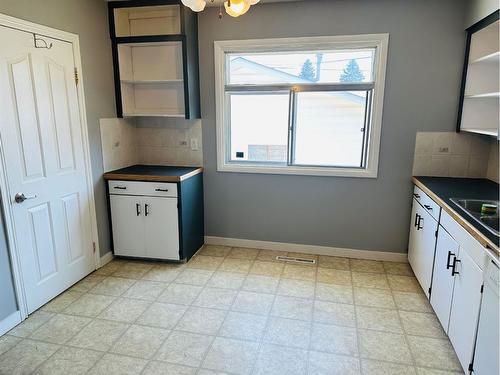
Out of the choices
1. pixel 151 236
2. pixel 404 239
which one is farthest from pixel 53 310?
pixel 404 239

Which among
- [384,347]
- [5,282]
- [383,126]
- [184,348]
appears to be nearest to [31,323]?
[5,282]

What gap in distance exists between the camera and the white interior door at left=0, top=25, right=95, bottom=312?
2.32 m

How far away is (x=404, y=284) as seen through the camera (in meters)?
3.01

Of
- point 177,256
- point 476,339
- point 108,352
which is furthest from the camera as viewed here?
point 177,256

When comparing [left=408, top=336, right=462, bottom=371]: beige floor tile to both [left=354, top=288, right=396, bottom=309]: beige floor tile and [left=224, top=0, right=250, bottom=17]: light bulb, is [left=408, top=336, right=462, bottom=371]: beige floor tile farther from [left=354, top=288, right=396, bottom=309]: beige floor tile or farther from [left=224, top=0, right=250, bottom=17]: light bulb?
[left=224, top=0, right=250, bottom=17]: light bulb

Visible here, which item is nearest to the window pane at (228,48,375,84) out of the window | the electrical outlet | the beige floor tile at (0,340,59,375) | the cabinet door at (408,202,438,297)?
the window

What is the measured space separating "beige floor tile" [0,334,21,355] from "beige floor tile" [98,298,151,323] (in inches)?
20.7

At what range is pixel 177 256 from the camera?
11.0 ft

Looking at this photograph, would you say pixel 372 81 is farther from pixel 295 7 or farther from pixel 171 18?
pixel 171 18

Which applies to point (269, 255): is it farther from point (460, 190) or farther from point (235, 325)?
point (460, 190)

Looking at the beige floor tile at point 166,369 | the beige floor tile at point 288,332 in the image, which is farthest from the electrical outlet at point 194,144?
the beige floor tile at point 166,369

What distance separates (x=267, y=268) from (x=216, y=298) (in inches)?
28.1

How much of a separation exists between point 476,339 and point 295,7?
9.76 feet

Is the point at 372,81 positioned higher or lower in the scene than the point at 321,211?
higher
